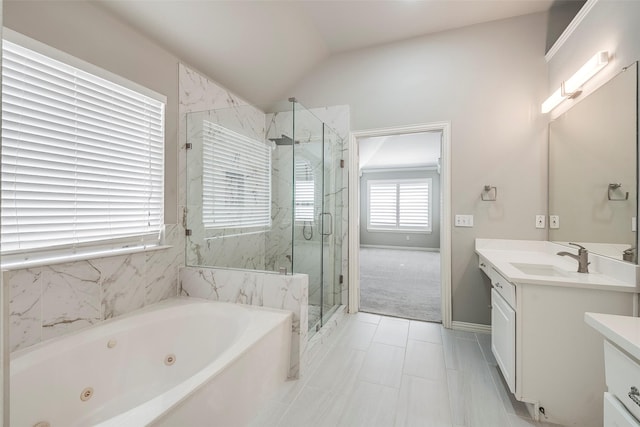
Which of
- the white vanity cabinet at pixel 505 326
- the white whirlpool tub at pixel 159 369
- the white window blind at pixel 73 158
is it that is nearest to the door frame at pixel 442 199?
the white vanity cabinet at pixel 505 326

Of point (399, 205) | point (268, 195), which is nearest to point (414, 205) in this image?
point (399, 205)

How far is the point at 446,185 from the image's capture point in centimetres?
290

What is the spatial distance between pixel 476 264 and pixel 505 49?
6.59ft

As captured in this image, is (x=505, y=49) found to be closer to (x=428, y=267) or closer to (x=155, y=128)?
(x=155, y=128)

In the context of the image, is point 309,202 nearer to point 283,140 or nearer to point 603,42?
point 283,140

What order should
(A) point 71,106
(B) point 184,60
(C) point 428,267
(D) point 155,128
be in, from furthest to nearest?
(C) point 428,267 → (B) point 184,60 → (D) point 155,128 → (A) point 71,106

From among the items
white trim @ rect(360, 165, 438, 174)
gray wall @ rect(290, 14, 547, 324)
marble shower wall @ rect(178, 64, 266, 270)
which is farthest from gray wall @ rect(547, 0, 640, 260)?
white trim @ rect(360, 165, 438, 174)

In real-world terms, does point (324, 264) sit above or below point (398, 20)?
below

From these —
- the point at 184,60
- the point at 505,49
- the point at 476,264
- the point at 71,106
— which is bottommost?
the point at 476,264

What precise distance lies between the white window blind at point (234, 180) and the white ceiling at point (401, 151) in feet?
6.40

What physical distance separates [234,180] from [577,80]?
2.87 meters

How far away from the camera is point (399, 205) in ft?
25.5

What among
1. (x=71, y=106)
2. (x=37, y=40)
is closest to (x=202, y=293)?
(x=71, y=106)

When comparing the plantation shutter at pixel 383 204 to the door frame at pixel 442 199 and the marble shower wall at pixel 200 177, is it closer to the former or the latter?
the door frame at pixel 442 199
